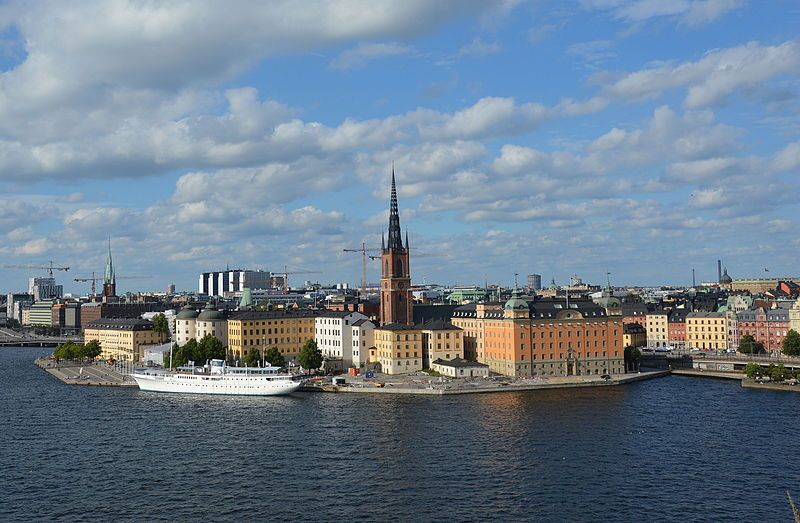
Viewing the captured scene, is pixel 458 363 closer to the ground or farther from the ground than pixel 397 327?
closer to the ground

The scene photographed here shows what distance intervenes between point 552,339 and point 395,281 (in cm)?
2639

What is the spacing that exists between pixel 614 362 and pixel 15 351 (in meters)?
136

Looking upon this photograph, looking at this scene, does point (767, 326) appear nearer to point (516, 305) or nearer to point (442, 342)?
point (516, 305)

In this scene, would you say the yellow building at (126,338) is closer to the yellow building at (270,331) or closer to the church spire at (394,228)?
the yellow building at (270,331)

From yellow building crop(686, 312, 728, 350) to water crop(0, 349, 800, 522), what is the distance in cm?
4628

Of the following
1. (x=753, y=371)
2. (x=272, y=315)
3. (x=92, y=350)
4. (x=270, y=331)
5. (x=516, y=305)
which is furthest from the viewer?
(x=92, y=350)

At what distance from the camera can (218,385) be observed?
93125 mm

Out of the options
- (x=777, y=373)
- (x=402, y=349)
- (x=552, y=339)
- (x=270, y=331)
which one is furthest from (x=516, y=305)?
(x=270, y=331)

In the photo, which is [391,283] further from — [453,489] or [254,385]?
[453,489]

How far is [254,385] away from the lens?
9169cm

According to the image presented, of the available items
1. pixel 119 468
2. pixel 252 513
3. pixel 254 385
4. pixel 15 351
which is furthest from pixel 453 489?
pixel 15 351

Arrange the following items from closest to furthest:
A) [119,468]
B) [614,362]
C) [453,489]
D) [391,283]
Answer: [453,489], [119,468], [614,362], [391,283]

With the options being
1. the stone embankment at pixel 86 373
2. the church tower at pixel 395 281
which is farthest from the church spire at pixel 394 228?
the stone embankment at pixel 86 373

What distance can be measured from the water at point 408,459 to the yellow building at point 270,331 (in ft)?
98.6
